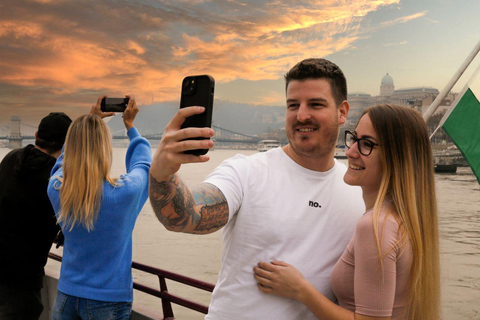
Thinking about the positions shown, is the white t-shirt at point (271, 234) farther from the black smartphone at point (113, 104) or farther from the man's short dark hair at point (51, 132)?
the man's short dark hair at point (51, 132)

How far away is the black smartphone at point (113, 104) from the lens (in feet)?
9.29

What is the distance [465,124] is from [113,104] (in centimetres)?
347

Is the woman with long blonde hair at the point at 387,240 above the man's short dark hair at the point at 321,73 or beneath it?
beneath

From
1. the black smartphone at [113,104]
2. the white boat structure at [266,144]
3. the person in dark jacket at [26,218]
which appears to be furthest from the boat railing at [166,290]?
the white boat structure at [266,144]

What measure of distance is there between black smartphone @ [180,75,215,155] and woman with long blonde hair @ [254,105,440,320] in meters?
0.71

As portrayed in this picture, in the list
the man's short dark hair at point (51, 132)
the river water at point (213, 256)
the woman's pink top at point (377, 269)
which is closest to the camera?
the woman's pink top at point (377, 269)

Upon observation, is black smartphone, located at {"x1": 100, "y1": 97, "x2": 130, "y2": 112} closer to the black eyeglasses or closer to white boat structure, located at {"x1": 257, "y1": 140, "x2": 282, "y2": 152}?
the black eyeglasses

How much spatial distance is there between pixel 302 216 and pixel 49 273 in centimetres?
312

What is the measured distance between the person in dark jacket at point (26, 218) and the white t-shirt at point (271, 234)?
5.52 feet

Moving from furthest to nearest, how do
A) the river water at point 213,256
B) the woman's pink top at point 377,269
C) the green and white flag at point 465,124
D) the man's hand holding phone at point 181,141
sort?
the river water at point 213,256 < the green and white flag at point 465,124 < the woman's pink top at point 377,269 < the man's hand holding phone at point 181,141

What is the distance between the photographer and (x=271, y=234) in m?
Result: 1.68

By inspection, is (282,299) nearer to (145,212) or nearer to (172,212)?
(172,212)

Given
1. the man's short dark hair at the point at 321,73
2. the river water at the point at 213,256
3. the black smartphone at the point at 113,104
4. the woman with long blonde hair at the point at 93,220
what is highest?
the man's short dark hair at the point at 321,73

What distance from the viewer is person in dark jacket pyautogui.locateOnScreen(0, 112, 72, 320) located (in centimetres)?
288
